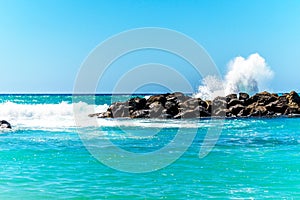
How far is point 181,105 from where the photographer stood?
46719mm

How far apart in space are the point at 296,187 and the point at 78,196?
256 inches

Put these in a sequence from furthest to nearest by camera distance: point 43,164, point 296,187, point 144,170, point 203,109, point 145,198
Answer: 1. point 203,109
2. point 43,164
3. point 144,170
4. point 296,187
5. point 145,198

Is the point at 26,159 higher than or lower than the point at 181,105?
lower

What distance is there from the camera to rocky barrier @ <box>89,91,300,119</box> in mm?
45781

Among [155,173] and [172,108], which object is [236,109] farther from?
[155,173]

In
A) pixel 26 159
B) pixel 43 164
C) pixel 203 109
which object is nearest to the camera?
pixel 43 164

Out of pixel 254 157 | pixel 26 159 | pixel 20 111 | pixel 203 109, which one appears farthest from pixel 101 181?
pixel 20 111

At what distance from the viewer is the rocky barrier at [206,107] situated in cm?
4578

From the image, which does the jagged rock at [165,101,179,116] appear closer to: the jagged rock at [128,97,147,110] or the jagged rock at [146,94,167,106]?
the jagged rock at [146,94,167,106]

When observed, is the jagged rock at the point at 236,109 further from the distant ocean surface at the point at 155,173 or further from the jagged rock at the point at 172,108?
the distant ocean surface at the point at 155,173

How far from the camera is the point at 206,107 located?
156ft

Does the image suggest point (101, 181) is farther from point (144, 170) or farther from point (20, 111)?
point (20, 111)

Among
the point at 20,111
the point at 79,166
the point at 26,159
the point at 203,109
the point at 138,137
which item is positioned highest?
the point at 20,111

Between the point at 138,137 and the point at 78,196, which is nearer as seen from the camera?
the point at 78,196
